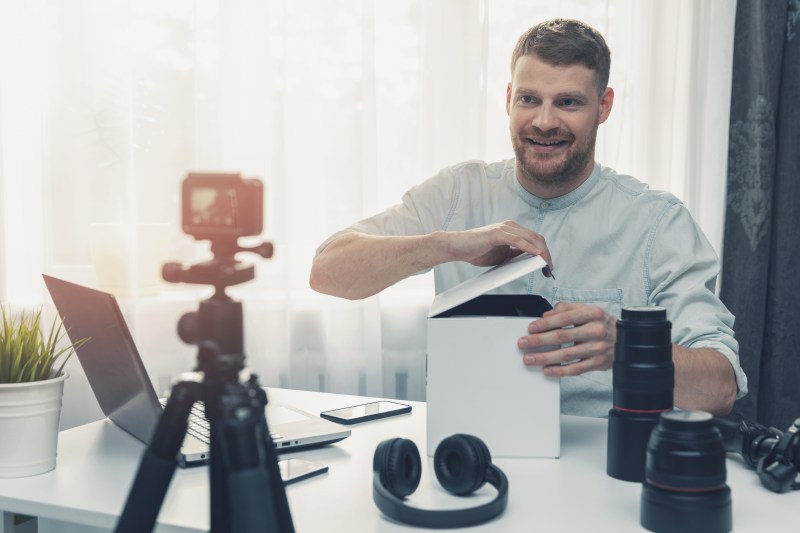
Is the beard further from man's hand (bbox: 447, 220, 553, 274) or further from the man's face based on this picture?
man's hand (bbox: 447, 220, 553, 274)

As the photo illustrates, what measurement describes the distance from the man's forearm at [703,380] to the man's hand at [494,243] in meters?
0.26

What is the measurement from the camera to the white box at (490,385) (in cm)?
109

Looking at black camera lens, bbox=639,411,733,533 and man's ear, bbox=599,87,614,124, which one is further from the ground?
man's ear, bbox=599,87,614,124

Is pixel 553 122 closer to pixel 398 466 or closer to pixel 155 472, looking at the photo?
pixel 398 466

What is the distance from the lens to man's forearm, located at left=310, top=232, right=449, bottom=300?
155 cm

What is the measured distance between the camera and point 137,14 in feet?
6.56

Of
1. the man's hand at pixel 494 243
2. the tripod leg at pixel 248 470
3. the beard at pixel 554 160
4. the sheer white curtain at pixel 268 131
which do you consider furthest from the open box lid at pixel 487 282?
the sheer white curtain at pixel 268 131

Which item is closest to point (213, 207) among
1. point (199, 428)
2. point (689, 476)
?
point (689, 476)

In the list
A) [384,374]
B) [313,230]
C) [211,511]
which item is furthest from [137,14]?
[211,511]

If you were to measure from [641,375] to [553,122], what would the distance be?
872 millimetres

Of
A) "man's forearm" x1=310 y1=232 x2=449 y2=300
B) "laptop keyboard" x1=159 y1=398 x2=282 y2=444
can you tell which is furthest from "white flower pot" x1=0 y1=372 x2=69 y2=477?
"man's forearm" x1=310 y1=232 x2=449 y2=300

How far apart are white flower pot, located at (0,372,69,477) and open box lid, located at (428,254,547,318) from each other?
51 cm

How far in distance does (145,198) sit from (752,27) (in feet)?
5.31

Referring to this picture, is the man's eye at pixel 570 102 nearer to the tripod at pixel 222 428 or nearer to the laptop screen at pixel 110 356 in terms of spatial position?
the laptop screen at pixel 110 356
